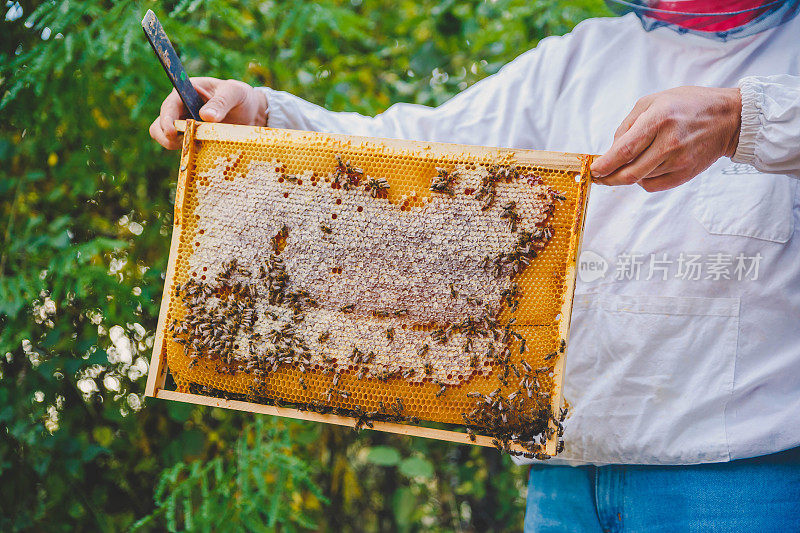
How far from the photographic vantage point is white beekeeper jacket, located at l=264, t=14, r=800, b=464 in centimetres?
150

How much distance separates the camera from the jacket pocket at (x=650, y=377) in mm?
1534

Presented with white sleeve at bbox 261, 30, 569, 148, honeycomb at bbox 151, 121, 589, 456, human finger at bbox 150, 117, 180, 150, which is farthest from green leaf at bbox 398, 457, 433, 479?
human finger at bbox 150, 117, 180, 150

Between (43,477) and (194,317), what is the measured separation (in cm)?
148

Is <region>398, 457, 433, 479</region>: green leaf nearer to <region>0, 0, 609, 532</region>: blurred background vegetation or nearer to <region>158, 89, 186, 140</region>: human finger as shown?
<region>0, 0, 609, 532</region>: blurred background vegetation

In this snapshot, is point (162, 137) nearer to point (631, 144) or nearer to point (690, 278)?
point (631, 144)

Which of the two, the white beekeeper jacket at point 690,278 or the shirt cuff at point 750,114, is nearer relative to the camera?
the shirt cuff at point 750,114

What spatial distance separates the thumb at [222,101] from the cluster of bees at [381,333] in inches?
10.6

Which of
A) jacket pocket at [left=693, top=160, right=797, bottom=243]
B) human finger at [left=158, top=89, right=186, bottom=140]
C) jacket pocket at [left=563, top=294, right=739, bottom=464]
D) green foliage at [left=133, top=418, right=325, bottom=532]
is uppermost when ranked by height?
human finger at [left=158, top=89, right=186, bottom=140]

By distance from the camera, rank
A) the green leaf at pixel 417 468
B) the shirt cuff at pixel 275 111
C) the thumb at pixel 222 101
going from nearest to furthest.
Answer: the thumb at pixel 222 101 < the shirt cuff at pixel 275 111 < the green leaf at pixel 417 468

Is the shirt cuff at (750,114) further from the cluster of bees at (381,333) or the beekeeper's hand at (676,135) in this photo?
the cluster of bees at (381,333)

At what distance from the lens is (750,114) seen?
1327mm

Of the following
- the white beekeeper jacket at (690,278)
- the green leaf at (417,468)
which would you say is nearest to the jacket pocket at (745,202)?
the white beekeeper jacket at (690,278)

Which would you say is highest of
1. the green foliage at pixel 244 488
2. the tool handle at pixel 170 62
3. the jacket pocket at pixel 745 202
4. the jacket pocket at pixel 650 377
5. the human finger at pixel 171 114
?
the tool handle at pixel 170 62

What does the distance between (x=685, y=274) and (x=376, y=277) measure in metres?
0.84
